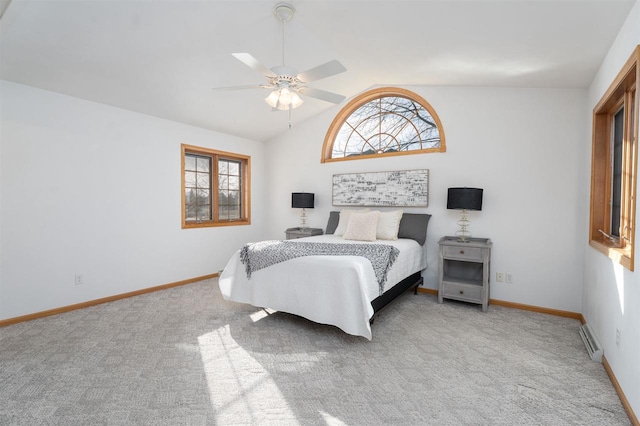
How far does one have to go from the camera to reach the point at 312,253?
10.1ft

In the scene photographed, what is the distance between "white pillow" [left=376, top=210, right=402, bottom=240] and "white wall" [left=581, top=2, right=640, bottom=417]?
193 centimetres

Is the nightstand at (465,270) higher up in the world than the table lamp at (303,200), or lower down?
lower down

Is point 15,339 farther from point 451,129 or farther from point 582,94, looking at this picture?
point 582,94

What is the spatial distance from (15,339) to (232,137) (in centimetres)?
367

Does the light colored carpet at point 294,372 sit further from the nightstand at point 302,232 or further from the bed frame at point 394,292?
the nightstand at point 302,232

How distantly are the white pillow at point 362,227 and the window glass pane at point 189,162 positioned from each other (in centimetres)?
256

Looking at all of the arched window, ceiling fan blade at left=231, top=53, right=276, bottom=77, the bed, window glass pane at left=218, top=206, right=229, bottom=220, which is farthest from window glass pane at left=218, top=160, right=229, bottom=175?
ceiling fan blade at left=231, top=53, right=276, bottom=77

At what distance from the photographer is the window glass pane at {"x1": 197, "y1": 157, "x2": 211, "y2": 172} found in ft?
16.6

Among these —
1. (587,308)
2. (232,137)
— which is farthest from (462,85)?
(232,137)

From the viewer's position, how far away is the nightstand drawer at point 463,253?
3.59 metres

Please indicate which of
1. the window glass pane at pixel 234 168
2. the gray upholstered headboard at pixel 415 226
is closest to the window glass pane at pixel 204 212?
the window glass pane at pixel 234 168

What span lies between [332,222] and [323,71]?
9.07ft

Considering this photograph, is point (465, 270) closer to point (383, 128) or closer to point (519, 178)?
point (519, 178)

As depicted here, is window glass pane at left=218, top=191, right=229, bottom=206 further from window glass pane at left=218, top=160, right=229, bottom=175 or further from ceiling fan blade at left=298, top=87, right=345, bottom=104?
ceiling fan blade at left=298, top=87, right=345, bottom=104
